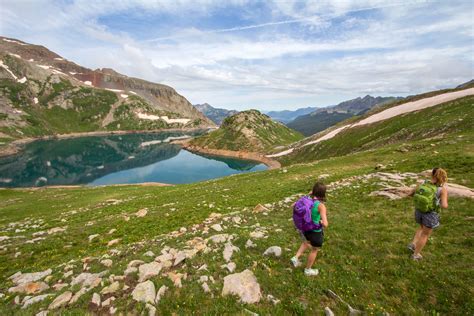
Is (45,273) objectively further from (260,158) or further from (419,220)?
(260,158)

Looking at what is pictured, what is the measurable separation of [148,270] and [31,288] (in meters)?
5.48

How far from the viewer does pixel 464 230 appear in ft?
40.3

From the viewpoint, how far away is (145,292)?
30.9 ft

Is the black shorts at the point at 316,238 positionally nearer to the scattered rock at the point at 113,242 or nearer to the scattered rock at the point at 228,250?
the scattered rock at the point at 228,250

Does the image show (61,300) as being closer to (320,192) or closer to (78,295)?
(78,295)

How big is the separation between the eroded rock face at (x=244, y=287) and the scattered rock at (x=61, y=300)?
20.5ft

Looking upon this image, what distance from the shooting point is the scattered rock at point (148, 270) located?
10.6m

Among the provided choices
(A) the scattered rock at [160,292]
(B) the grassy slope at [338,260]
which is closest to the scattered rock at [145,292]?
(A) the scattered rock at [160,292]

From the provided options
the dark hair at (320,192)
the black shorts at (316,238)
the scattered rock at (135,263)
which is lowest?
the scattered rock at (135,263)

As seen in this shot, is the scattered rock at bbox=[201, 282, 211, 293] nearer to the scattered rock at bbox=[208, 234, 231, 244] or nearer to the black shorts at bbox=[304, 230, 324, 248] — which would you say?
the scattered rock at bbox=[208, 234, 231, 244]

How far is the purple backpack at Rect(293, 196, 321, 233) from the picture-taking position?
9633 mm

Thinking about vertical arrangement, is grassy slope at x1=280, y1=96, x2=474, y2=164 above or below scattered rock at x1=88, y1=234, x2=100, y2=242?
above

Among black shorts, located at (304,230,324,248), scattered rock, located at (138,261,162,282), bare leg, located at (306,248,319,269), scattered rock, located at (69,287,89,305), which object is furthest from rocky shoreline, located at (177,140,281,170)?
scattered rock, located at (69,287,89,305)

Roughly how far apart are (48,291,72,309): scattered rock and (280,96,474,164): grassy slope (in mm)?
43131
